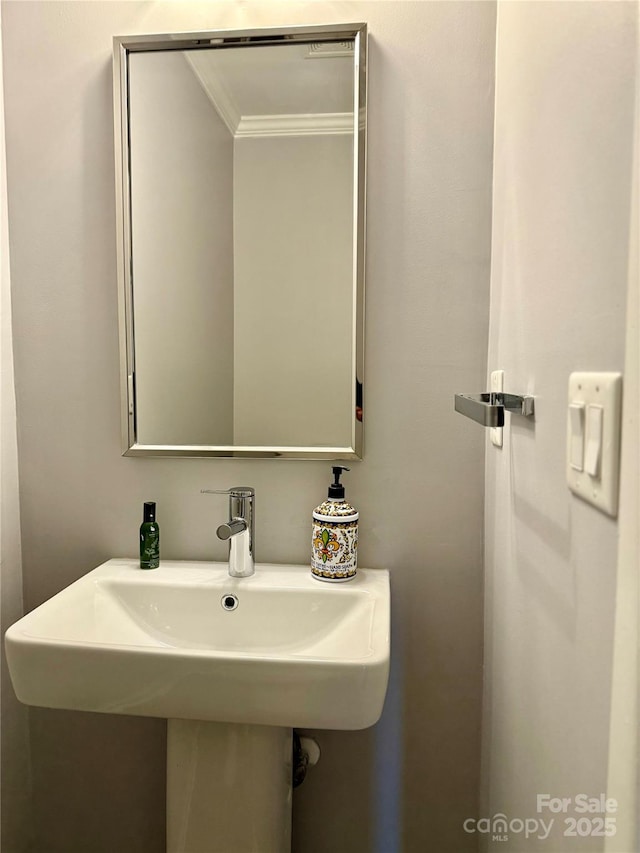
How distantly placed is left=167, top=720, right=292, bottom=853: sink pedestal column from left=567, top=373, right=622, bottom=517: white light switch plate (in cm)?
71

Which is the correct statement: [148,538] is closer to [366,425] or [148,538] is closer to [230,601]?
[230,601]

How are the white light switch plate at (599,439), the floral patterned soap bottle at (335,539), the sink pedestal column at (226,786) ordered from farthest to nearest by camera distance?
the floral patterned soap bottle at (335,539) < the sink pedestal column at (226,786) < the white light switch plate at (599,439)

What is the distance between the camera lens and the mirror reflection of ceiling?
116 centimetres

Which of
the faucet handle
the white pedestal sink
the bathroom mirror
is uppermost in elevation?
the bathroom mirror

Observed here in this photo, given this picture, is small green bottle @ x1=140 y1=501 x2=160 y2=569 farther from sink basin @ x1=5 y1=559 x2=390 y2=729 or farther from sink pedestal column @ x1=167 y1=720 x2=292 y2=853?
sink pedestal column @ x1=167 y1=720 x2=292 y2=853

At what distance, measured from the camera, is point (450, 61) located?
113 cm

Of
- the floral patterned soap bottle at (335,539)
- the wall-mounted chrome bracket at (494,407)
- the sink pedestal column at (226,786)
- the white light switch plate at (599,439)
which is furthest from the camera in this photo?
the floral patterned soap bottle at (335,539)

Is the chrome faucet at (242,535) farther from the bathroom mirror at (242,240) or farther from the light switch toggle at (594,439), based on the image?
the light switch toggle at (594,439)

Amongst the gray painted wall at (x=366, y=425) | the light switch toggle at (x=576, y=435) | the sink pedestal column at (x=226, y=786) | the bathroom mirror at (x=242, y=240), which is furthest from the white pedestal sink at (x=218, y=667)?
the light switch toggle at (x=576, y=435)

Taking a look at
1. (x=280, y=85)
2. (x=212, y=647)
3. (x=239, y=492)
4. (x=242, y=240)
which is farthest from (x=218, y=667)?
(x=280, y=85)

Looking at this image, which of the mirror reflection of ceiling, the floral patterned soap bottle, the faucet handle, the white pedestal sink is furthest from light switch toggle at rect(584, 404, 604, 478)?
the mirror reflection of ceiling

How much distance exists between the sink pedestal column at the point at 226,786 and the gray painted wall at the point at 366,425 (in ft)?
0.81

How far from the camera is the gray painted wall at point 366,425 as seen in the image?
116 centimetres

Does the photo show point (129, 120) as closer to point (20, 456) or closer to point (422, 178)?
point (422, 178)
